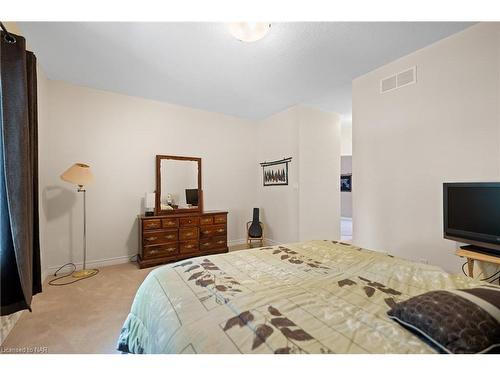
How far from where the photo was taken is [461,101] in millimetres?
2068

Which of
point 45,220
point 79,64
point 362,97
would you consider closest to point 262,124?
point 362,97

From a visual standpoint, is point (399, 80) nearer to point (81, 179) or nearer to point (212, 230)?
point (212, 230)

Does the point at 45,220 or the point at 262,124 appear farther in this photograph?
the point at 262,124

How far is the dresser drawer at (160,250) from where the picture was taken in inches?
123

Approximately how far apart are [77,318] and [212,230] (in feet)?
6.69

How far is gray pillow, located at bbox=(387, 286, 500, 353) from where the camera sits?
0.68m

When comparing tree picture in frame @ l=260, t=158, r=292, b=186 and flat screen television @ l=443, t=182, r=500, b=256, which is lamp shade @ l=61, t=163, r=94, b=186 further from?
flat screen television @ l=443, t=182, r=500, b=256

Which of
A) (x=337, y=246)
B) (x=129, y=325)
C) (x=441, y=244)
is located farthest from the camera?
(x=441, y=244)

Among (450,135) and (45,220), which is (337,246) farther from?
(45,220)

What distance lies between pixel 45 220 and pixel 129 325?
2.49m

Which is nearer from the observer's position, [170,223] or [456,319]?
[456,319]

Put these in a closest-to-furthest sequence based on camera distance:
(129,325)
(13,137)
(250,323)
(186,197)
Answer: (250,323) < (129,325) < (13,137) < (186,197)

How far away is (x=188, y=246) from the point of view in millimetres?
3477
